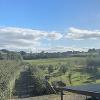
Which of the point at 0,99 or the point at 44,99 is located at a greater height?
the point at 0,99

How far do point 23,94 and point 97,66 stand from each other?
22363 millimetres

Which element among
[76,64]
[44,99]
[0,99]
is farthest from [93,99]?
[76,64]

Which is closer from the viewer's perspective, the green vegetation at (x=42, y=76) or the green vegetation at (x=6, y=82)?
the green vegetation at (x=6, y=82)

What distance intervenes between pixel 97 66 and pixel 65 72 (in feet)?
17.6

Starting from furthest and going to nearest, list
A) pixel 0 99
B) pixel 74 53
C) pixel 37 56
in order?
pixel 37 56, pixel 74 53, pixel 0 99

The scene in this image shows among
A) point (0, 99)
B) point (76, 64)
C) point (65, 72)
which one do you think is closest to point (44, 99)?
point (0, 99)

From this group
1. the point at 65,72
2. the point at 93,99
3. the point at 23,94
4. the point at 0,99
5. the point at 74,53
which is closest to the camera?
the point at 0,99

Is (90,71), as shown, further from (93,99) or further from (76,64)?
(93,99)

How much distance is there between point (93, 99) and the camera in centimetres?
1912

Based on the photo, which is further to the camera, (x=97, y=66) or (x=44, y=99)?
(x=97, y=66)

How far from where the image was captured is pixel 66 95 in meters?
26.4

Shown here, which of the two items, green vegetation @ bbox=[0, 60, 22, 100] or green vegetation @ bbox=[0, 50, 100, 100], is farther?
green vegetation @ bbox=[0, 50, 100, 100]

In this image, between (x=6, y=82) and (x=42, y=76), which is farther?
(x=42, y=76)

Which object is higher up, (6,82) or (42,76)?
(6,82)
